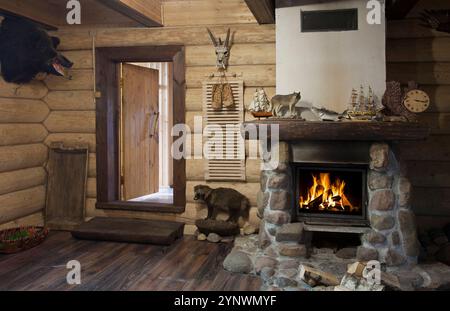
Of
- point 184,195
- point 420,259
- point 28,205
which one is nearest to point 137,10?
point 184,195

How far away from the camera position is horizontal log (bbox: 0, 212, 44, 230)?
409cm

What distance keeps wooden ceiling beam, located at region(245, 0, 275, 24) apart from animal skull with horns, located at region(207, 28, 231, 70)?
1.30 ft

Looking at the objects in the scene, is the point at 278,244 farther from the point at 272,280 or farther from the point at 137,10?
the point at 137,10

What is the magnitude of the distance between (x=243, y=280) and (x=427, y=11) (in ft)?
9.94

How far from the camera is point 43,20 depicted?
4.24 metres

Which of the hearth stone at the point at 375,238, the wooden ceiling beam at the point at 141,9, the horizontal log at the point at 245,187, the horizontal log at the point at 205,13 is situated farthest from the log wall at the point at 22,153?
the hearth stone at the point at 375,238

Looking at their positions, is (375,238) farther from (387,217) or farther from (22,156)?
(22,156)

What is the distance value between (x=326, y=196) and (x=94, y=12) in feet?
10.7

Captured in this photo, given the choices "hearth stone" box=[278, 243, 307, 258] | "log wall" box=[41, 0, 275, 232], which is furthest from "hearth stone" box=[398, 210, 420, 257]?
"log wall" box=[41, 0, 275, 232]

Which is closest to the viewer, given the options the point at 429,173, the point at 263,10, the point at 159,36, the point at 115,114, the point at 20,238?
the point at 263,10

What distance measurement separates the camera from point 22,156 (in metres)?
4.25

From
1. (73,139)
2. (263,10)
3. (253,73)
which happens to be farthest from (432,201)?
(73,139)
